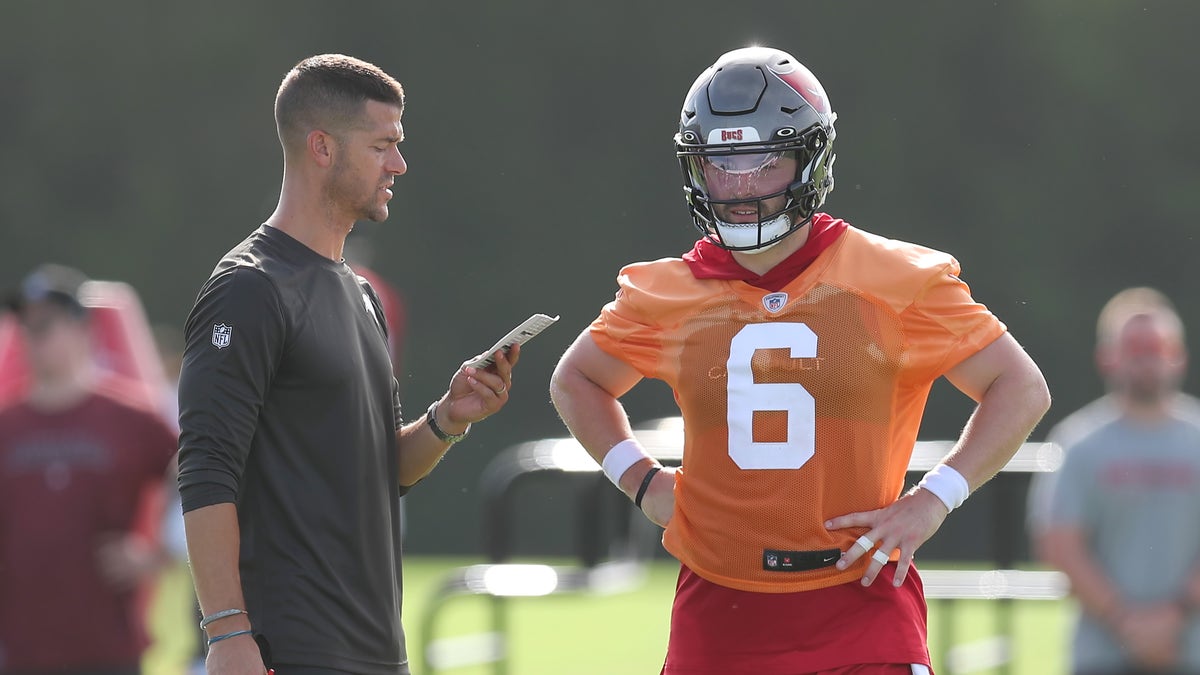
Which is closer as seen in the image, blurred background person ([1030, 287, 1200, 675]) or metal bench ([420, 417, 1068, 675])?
blurred background person ([1030, 287, 1200, 675])

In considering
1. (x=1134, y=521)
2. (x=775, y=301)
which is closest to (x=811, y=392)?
(x=775, y=301)

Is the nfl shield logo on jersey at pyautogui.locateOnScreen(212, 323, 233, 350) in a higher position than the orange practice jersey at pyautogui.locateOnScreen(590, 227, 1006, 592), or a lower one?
higher

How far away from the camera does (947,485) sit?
3629 mm

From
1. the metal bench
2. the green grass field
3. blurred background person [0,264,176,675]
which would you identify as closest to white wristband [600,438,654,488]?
blurred background person [0,264,176,675]

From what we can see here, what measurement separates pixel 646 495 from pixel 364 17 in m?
21.3

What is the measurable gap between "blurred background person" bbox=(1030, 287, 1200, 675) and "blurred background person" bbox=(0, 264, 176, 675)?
3.75 metres

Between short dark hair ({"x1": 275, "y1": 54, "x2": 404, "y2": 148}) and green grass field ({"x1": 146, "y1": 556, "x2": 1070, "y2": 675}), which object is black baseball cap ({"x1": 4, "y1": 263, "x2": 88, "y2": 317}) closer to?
green grass field ({"x1": 146, "y1": 556, "x2": 1070, "y2": 675})

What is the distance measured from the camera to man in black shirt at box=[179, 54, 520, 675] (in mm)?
3498

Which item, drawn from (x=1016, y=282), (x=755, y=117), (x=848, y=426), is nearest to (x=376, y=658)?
(x=848, y=426)

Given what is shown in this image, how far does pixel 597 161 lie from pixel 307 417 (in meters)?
19.4

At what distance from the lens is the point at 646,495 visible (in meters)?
3.94

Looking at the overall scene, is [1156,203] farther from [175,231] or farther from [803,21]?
[175,231]

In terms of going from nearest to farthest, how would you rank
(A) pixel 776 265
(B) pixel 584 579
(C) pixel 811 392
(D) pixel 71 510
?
(C) pixel 811 392 < (A) pixel 776 265 < (D) pixel 71 510 < (B) pixel 584 579

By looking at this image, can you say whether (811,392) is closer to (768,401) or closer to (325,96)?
(768,401)
